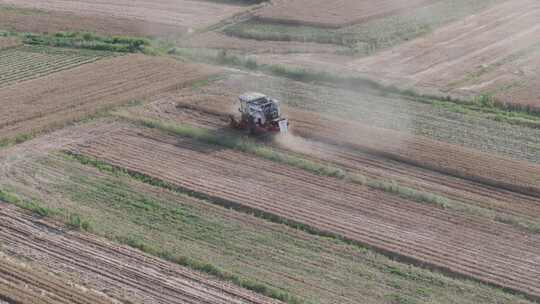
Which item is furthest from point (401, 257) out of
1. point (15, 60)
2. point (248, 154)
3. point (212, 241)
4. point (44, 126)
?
point (15, 60)

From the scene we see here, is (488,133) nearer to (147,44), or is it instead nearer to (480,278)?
(480,278)

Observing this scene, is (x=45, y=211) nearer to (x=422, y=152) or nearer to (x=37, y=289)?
(x=37, y=289)

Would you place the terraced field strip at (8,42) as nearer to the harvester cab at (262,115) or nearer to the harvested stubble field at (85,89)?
the harvested stubble field at (85,89)

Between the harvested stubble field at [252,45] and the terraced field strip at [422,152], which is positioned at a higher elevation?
the harvested stubble field at [252,45]

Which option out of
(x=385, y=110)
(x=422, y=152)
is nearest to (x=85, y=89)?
(x=385, y=110)

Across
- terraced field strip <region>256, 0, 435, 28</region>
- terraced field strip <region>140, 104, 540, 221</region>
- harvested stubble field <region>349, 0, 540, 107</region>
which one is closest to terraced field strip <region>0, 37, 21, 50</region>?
terraced field strip <region>256, 0, 435, 28</region>

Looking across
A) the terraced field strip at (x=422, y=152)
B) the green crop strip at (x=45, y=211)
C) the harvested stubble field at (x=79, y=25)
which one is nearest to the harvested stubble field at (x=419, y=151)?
the terraced field strip at (x=422, y=152)
